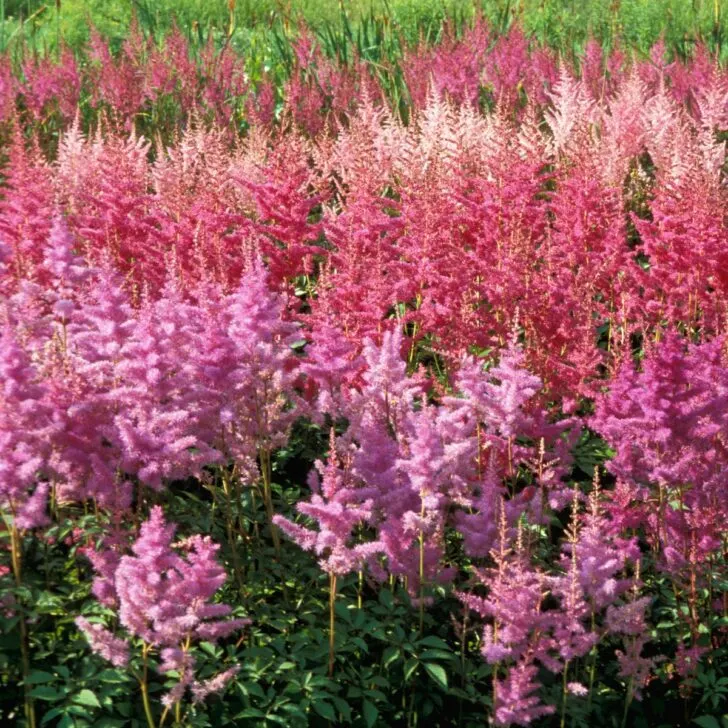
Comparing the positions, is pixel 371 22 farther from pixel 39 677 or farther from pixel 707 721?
pixel 39 677

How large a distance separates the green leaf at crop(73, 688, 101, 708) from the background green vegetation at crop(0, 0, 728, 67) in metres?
8.05

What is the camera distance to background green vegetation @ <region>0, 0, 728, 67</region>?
40.0ft

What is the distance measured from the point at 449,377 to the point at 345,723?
2.03 meters

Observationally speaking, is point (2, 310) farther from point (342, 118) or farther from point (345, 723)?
point (342, 118)

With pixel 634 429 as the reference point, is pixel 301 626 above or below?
below

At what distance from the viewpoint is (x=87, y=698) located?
3389 millimetres

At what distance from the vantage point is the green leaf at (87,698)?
11.1ft

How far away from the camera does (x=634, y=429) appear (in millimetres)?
4320

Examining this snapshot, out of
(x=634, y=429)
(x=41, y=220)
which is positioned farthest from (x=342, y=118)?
(x=634, y=429)

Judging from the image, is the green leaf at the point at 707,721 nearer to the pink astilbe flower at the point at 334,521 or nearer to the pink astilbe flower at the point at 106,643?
the pink astilbe flower at the point at 334,521

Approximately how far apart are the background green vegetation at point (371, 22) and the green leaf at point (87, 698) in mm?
8050

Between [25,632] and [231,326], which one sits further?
[231,326]

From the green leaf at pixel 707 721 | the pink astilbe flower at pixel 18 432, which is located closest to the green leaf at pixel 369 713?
the pink astilbe flower at pixel 18 432

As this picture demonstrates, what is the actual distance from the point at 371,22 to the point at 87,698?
1041 cm
